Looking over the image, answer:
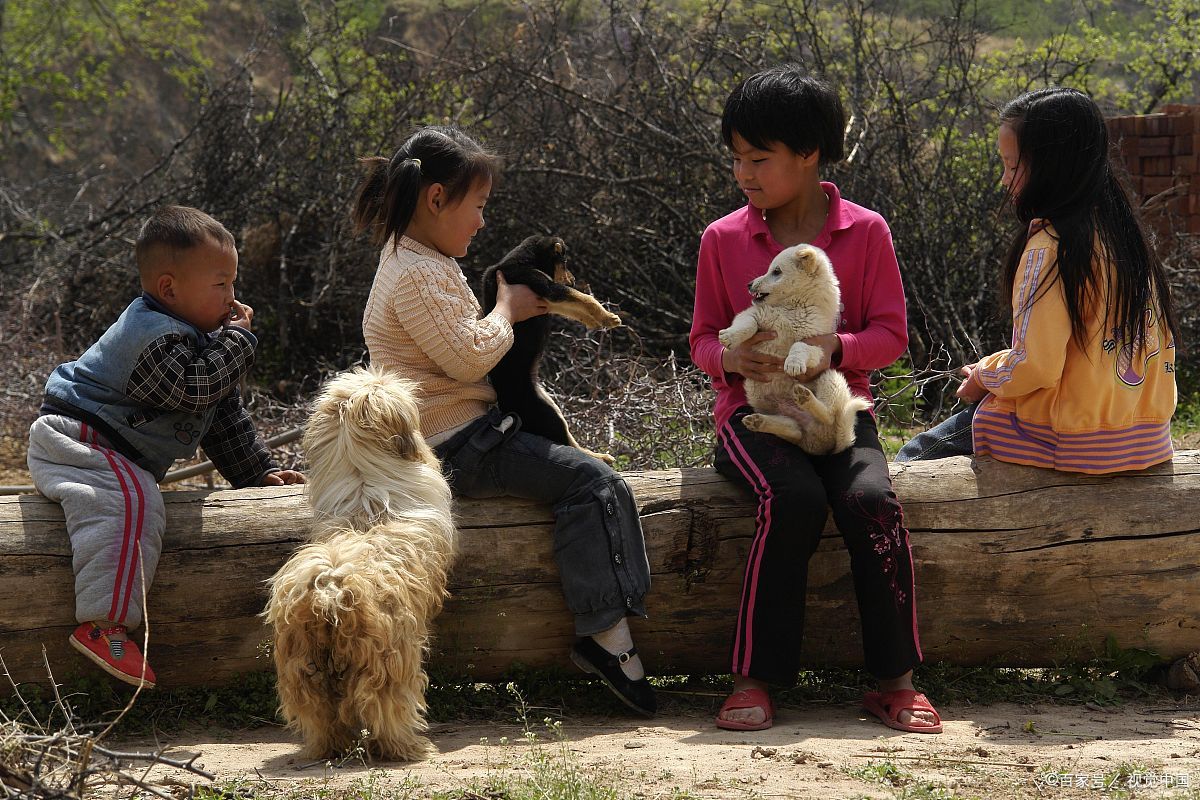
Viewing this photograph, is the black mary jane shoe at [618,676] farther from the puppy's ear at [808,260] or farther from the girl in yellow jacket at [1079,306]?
the girl in yellow jacket at [1079,306]

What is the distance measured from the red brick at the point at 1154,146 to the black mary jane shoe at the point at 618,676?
6.76 meters

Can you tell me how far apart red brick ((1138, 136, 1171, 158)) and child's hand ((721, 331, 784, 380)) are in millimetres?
6102

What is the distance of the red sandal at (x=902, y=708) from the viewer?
10.6 ft

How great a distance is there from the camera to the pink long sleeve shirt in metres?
3.72

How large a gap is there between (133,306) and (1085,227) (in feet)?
9.42

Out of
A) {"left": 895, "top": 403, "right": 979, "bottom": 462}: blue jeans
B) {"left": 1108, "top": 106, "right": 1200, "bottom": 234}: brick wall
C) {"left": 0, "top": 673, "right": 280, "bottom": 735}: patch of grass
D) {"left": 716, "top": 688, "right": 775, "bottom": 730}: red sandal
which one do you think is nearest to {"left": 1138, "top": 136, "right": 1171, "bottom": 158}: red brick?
{"left": 1108, "top": 106, "right": 1200, "bottom": 234}: brick wall

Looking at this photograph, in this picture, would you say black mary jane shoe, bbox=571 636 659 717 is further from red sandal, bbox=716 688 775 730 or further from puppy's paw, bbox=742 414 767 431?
puppy's paw, bbox=742 414 767 431

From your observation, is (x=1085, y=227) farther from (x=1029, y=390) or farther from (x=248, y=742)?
(x=248, y=742)

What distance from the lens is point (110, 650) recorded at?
10.5 ft

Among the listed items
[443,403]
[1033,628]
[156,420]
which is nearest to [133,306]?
[156,420]

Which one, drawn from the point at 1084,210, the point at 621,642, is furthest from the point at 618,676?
the point at 1084,210

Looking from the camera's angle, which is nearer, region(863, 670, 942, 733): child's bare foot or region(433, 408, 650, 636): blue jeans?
region(863, 670, 942, 733): child's bare foot

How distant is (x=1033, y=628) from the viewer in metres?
3.71

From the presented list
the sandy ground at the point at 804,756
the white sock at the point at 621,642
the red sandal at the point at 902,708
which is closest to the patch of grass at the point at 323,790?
the sandy ground at the point at 804,756
